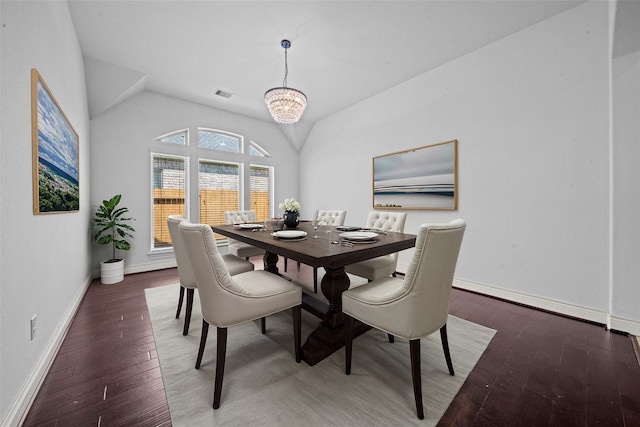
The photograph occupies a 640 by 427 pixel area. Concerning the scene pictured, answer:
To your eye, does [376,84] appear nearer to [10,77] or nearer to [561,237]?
[561,237]

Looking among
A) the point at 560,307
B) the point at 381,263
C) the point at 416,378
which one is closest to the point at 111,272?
the point at 381,263

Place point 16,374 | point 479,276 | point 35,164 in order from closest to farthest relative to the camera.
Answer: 1. point 16,374
2. point 35,164
3. point 479,276

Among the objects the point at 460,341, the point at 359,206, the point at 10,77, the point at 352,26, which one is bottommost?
the point at 460,341

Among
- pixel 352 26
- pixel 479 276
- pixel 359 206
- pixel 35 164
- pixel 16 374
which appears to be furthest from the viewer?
pixel 359 206

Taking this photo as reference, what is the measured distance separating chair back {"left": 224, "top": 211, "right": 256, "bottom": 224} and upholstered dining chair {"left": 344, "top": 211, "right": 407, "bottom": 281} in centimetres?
189

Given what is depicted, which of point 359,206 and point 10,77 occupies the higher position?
point 10,77

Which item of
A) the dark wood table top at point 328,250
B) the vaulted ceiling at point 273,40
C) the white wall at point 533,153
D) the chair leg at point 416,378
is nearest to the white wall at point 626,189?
the white wall at point 533,153

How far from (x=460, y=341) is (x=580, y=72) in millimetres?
2688

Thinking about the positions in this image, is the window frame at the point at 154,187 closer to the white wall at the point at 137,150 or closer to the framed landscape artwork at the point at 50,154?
the white wall at the point at 137,150

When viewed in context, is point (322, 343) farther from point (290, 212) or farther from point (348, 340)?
point (290, 212)

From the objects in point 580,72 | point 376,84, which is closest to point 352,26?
point 376,84

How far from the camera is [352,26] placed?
8.11 feet

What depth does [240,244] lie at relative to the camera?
3145 mm

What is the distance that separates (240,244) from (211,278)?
1.87 metres
